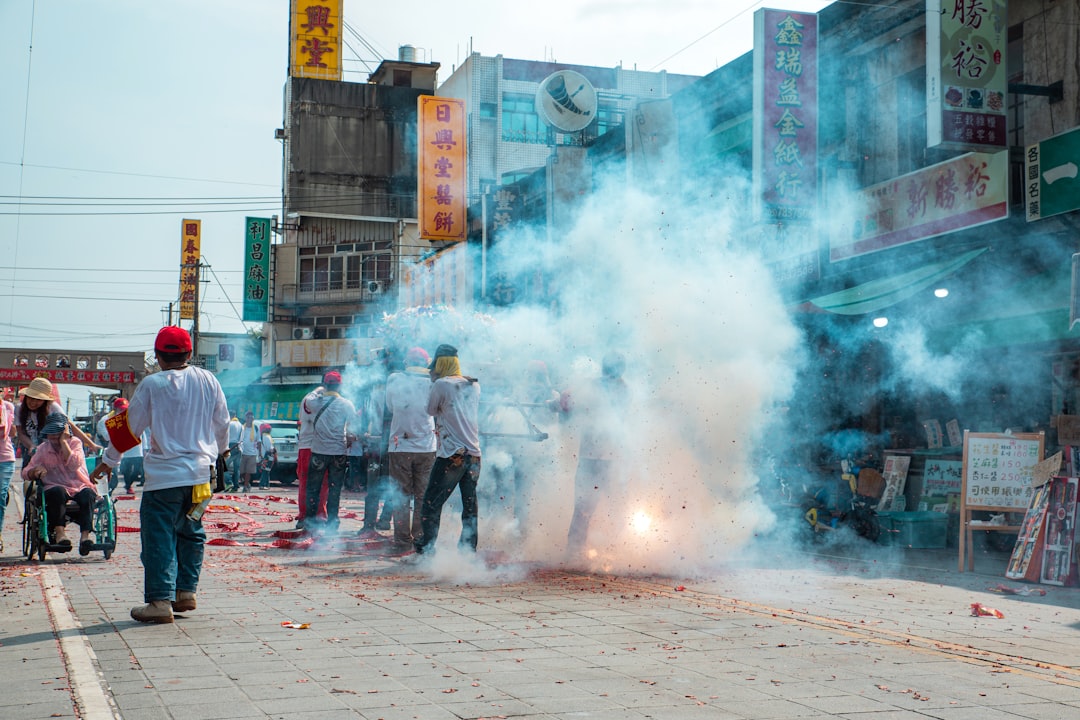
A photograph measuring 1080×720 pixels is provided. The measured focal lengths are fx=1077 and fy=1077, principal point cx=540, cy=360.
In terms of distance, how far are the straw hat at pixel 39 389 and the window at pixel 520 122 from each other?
40778 mm

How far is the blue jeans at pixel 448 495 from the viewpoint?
29.2ft

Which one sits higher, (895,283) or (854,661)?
(895,283)

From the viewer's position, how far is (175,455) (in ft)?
20.7

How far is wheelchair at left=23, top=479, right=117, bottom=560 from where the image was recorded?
9211 millimetres

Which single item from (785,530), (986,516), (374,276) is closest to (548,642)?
(986,516)

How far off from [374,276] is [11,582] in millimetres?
39575

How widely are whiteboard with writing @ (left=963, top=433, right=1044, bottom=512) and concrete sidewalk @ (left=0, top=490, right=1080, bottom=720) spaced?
1206mm

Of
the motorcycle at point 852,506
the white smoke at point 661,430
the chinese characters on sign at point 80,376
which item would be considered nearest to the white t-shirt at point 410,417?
the white smoke at point 661,430

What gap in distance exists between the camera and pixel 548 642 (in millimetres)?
5500

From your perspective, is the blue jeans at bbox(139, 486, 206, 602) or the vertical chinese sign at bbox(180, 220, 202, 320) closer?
the blue jeans at bbox(139, 486, 206, 602)

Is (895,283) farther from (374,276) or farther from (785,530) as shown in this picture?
(374,276)

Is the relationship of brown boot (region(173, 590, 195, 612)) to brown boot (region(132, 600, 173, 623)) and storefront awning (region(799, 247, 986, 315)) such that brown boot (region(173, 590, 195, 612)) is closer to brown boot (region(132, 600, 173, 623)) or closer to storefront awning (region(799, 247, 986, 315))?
brown boot (region(132, 600, 173, 623))

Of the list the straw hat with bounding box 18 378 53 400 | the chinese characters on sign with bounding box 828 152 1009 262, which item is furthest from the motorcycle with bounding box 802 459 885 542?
the straw hat with bounding box 18 378 53 400

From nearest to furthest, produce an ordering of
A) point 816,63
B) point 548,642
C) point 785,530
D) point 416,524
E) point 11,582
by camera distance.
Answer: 1. point 548,642
2. point 11,582
3. point 416,524
4. point 785,530
5. point 816,63
